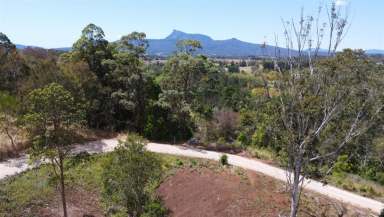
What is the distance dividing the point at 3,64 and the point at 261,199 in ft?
78.7

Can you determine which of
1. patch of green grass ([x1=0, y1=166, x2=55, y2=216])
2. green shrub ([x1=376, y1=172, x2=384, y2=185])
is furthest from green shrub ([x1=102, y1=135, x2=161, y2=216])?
green shrub ([x1=376, y1=172, x2=384, y2=185])

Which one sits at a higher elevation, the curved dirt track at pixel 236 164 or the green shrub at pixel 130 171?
the green shrub at pixel 130 171

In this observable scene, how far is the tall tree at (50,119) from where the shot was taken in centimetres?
1348

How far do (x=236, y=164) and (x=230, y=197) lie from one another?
4.78m

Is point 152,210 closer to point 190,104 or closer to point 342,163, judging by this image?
point 342,163

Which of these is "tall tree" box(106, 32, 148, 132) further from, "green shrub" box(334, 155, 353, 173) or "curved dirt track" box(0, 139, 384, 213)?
"green shrub" box(334, 155, 353, 173)

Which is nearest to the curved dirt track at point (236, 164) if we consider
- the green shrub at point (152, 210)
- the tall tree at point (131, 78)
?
the tall tree at point (131, 78)

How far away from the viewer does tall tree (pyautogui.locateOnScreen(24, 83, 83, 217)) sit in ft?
44.2

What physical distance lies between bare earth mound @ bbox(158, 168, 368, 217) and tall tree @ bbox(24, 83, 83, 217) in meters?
5.66

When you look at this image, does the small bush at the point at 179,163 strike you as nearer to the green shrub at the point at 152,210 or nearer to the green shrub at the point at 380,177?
the green shrub at the point at 152,210

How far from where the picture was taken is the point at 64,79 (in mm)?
23141

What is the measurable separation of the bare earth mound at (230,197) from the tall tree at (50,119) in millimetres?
5664

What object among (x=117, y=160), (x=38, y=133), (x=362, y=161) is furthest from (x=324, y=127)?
(x=362, y=161)

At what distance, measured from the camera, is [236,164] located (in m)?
21.0
